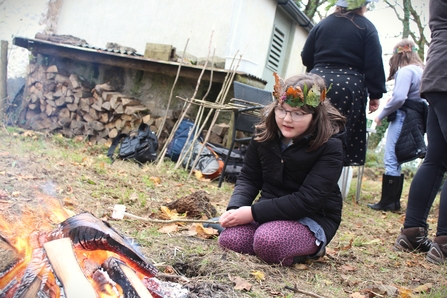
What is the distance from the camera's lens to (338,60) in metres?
3.57

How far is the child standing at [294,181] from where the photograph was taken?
2.39m

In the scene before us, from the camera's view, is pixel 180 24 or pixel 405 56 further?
pixel 180 24

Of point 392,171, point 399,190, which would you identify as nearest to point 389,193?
point 399,190

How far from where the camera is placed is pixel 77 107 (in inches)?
311

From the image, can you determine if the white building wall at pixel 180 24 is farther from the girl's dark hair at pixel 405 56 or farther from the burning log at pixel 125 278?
the burning log at pixel 125 278

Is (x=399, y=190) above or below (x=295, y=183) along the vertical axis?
below

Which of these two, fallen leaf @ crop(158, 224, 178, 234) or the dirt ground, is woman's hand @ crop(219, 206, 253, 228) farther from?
fallen leaf @ crop(158, 224, 178, 234)

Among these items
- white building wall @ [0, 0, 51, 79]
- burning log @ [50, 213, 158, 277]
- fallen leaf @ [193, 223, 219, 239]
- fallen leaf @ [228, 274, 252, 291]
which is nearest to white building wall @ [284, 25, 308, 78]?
white building wall @ [0, 0, 51, 79]

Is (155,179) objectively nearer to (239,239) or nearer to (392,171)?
(239,239)

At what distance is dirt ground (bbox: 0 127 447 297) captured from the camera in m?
2.12

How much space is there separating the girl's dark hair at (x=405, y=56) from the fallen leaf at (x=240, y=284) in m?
3.69

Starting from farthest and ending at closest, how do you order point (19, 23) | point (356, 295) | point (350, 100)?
point (19, 23) < point (350, 100) < point (356, 295)

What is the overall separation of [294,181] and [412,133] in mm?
2929

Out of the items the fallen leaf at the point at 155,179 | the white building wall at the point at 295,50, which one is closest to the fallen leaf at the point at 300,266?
the fallen leaf at the point at 155,179
